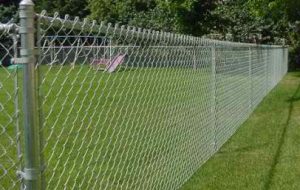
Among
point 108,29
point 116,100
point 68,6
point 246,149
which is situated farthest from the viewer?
point 68,6

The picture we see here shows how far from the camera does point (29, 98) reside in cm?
237

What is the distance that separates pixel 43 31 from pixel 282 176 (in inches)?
162

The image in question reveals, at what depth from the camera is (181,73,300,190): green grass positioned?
5.79 m

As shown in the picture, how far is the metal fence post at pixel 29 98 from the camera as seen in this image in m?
2.34

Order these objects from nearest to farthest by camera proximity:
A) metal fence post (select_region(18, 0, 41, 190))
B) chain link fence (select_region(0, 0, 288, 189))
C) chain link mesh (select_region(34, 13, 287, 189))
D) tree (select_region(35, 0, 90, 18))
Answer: metal fence post (select_region(18, 0, 41, 190)), chain link fence (select_region(0, 0, 288, 189)), chain link mesh (select_region(34, 13, 287, 189)), tree (select_region(35, 0, 90, 18))

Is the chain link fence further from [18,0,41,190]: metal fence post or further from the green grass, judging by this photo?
the green grass

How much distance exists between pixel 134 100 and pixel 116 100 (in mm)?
487

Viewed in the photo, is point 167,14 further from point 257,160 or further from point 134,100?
point 134,100

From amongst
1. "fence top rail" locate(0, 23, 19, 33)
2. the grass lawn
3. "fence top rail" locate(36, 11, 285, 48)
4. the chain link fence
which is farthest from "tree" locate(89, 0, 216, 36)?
"fence top rail" locate(0, 23, 19, 33)

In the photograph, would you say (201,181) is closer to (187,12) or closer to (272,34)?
(187,12)

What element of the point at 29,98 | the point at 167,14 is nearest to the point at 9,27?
the point at 29,98

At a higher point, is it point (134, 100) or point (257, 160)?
point (134, 100)

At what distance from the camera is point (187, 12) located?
29906 millimetres

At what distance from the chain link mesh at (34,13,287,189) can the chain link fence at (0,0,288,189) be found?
0.01m
